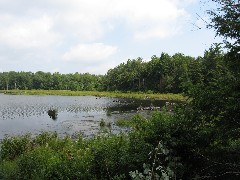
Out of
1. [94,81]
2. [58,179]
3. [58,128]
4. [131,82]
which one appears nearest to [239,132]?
[58,179]

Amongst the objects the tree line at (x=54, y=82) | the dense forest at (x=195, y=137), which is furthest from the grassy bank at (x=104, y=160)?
the tree line at (x=54, y=82)

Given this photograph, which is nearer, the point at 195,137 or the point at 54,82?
the point at 195,137

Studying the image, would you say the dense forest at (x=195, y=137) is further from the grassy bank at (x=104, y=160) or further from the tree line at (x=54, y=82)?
the tree line at (x=54, y=82)

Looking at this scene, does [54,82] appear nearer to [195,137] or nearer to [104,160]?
[104,160]

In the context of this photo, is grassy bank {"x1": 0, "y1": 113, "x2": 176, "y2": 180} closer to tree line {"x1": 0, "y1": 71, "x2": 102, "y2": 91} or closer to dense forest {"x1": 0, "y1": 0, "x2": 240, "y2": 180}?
dense forest {"x1": 0, "y1": 0, "x2": 240, "y2": 180}

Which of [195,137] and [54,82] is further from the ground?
[54,82]

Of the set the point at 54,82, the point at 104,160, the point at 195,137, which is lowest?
the point at 104,160

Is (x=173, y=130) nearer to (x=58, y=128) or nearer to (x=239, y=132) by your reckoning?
(x=239, y=132)

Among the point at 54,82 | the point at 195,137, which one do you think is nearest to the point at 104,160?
the point at 195,137

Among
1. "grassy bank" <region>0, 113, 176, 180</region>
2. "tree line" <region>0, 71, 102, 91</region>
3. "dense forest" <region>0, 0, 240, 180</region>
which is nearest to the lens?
"dense forest" <region>0, 0, 240, 180</region>

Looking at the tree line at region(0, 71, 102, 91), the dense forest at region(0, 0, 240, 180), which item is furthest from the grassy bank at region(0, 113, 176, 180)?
the tree line at region(0, 71, 102, 91)

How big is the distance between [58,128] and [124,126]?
715cm

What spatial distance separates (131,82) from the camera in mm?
132250

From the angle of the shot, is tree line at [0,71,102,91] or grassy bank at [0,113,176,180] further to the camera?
tree line at [0,71,102,91]
